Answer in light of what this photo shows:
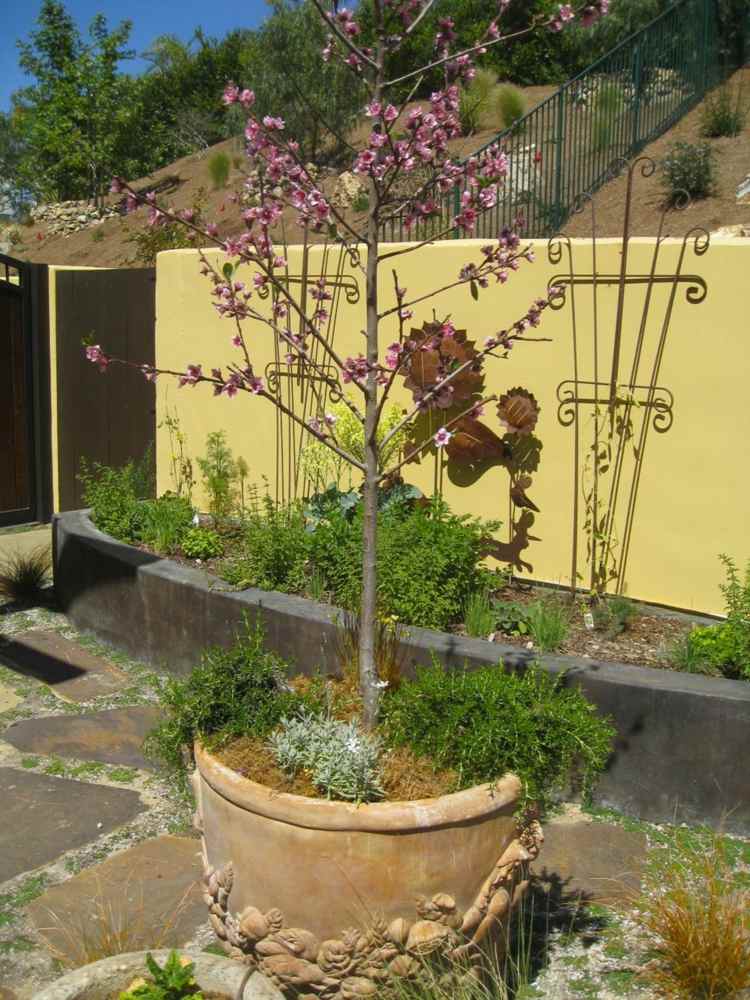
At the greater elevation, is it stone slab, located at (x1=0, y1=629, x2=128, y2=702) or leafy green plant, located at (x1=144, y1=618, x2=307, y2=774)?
leafy green plant, located at (x1=144, y1=618, x2=307, y2=774)

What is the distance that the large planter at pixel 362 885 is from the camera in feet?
9.24

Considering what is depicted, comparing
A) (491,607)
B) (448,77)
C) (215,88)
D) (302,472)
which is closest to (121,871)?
(491,607)

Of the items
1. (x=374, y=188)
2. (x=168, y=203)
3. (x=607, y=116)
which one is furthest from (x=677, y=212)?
(x=168, y=203)

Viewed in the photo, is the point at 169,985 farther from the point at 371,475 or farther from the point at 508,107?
the point at 508,107

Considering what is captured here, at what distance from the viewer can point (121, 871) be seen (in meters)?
3.91

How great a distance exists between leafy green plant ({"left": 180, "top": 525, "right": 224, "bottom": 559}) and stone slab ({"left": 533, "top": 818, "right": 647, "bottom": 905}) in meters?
2.93

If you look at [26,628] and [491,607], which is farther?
[26,628]

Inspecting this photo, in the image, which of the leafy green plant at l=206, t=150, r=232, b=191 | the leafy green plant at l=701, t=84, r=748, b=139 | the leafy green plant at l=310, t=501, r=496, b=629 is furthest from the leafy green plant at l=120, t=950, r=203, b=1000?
the leafy green plant at l=206, t=150, r=232, b=191

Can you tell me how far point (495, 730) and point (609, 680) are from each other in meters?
1.29

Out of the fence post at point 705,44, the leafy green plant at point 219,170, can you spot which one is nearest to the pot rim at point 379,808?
the fence post at point 705,44

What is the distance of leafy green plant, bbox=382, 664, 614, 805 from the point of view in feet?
10.0

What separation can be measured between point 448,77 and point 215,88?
31.3 meters

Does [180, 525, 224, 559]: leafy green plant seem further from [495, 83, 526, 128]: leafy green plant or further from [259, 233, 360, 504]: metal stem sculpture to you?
[495, 83, 526, 128]: leafy green plant

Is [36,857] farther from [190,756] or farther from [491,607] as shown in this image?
[491,607]
